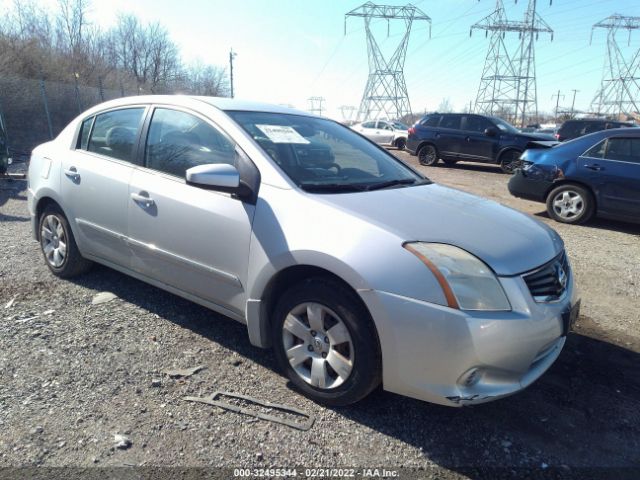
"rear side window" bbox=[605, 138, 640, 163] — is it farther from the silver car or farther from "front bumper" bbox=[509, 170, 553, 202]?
the silver car

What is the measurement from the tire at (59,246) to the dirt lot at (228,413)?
1.06ft

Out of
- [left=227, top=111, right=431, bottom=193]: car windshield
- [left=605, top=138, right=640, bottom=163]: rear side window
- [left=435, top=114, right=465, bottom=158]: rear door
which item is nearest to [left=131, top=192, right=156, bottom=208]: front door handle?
[left=227, top=111, right=431, bottom=193]: car windshield

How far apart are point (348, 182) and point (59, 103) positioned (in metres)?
19.1

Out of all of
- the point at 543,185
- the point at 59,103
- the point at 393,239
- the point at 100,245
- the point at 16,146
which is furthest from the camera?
the point at 59,103

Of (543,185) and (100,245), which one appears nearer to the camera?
(100,245)

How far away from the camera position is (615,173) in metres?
6.83

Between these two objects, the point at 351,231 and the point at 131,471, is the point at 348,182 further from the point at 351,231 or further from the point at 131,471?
the point at 131,471

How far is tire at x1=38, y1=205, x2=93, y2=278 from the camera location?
3.99 metres

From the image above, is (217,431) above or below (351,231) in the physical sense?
below

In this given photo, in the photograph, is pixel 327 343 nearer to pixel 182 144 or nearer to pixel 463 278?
pixel 463 278

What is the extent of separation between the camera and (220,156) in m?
2.96

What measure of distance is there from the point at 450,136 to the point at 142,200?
43.2ft

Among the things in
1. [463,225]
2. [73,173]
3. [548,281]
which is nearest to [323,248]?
[463,225]

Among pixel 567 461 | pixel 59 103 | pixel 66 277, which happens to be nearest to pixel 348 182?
pixel 567 461
